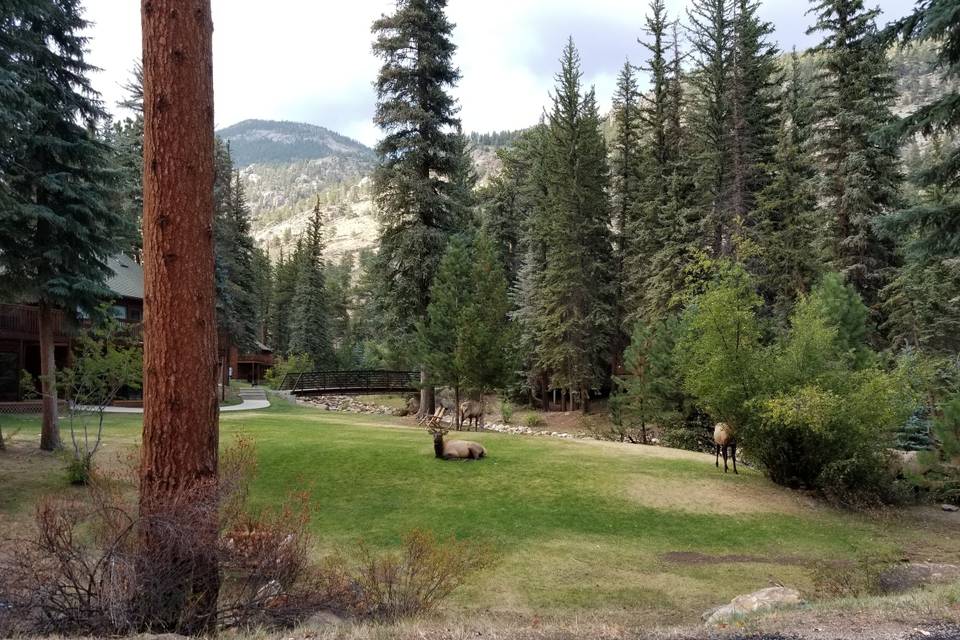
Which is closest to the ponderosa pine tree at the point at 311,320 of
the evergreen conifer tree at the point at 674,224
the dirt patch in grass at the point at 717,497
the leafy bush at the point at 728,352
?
the evergreen conifer tree at the point at 674,224

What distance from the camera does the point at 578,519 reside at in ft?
31.8

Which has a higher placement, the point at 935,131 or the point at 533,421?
the point at 935,131

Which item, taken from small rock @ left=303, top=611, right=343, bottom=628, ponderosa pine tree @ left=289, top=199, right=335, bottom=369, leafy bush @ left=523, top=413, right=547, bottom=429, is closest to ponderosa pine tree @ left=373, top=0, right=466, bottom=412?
leafy bush @ left=523, top=413, right=547, bottom=429

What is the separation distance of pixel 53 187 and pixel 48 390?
465 centimetres

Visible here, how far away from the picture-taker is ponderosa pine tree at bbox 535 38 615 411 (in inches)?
1284

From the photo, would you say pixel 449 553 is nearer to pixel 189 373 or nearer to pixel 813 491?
pixel 189 373

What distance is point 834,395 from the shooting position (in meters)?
10.7

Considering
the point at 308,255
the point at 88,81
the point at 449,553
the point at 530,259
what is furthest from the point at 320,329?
the point at 449,553

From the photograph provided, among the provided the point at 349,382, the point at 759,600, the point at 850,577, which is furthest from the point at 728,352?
the point at 349,382

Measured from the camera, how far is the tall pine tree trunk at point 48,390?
13.0 m

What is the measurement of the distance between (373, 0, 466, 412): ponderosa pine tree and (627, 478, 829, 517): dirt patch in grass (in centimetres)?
1384

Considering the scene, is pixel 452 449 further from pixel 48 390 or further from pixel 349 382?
pixel 349 382

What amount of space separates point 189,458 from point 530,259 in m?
32.0

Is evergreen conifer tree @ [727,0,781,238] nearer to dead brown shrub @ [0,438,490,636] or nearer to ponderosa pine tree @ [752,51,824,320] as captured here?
ponderosa pine tree @ [752,51,824,320]
